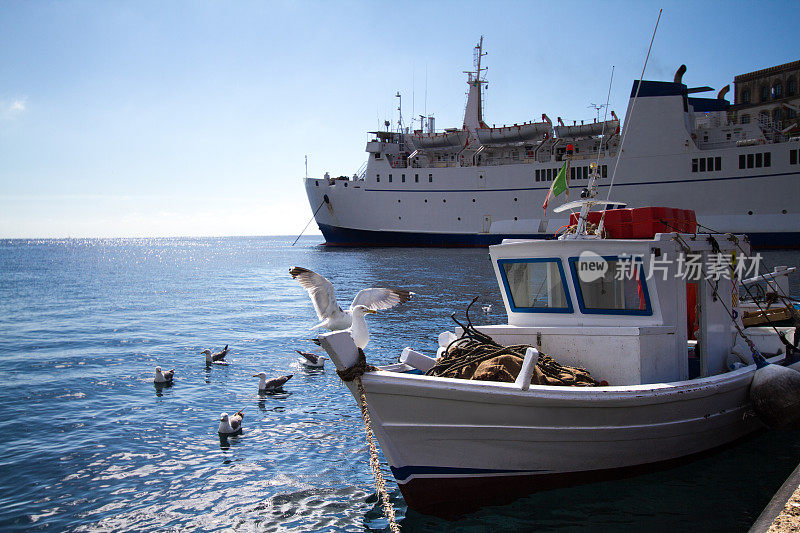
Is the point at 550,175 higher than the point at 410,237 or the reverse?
higher

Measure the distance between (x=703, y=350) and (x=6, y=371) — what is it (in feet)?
50.2

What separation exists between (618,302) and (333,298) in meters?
3.98

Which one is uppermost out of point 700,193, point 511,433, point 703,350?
point 700,193

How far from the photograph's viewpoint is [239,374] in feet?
43.7

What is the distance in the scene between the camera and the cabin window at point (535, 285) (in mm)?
7266

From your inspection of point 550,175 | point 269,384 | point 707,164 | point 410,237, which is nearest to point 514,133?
point 550,175

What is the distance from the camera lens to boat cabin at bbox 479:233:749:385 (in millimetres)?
6766

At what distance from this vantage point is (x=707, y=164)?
140 feet

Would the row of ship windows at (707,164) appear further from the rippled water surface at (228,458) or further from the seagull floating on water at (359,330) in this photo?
the seagull floating on water at (359,330)

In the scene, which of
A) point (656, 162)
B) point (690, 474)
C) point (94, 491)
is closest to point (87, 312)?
point (94, 491)

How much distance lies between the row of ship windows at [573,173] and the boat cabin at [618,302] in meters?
41.8

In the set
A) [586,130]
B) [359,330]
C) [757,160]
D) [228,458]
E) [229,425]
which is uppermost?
[586,130]

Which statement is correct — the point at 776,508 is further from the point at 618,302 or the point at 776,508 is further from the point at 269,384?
the point at 269,384

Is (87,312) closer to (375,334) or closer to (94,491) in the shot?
(375,334)
